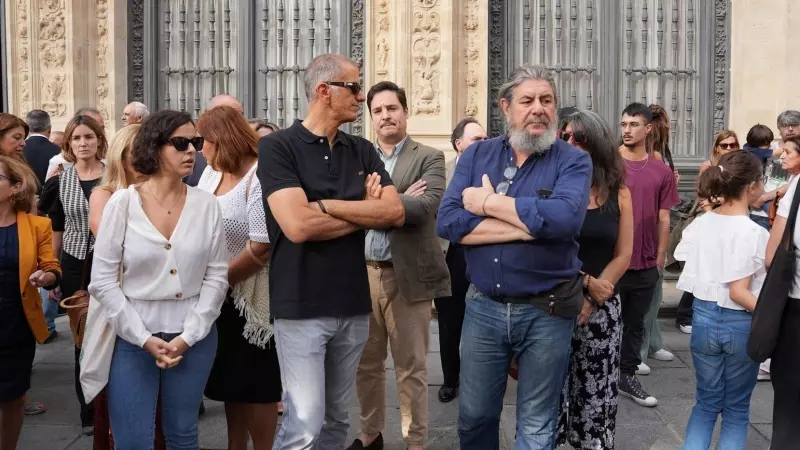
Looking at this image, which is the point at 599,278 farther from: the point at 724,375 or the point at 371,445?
the point at 371,445

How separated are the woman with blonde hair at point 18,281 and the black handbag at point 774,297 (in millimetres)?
3579

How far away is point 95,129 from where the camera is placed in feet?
19.0

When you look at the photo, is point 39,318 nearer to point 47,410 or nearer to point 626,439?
point 47,410

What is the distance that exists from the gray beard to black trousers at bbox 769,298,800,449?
3.92 feet

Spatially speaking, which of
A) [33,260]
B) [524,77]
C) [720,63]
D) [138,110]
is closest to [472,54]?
[720,63]

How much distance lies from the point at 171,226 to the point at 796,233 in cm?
268

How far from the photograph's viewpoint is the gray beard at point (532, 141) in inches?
149

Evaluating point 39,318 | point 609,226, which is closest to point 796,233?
point 609,226

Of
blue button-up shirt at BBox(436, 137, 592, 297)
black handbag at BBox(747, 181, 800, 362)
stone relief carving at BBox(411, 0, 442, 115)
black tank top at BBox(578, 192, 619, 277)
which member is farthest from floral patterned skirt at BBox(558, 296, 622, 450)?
stone relief carving at BBox(411, 0, 442, 115)

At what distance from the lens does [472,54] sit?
9.88 meters

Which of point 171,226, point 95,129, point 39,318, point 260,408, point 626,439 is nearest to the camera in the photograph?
point 171,226

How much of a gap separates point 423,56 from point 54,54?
4418mm

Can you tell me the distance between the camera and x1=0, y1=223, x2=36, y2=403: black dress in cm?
449

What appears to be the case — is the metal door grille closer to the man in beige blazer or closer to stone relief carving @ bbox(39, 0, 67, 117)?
stone relief carving @ bbox(39, 0, 67, 117)
